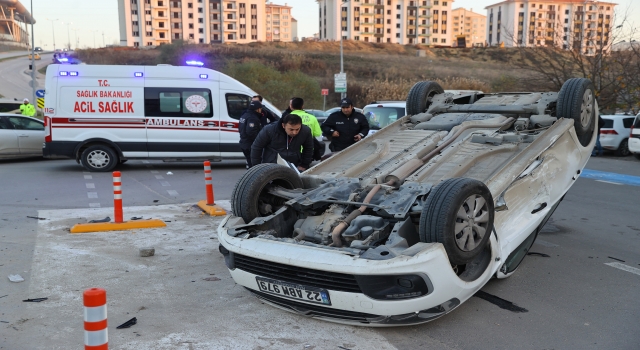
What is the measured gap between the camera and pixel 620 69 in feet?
70.8

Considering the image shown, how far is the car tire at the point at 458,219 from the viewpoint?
13.4 ft

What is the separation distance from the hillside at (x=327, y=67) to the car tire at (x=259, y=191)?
2528 cm

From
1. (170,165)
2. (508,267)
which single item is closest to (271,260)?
(508,267)

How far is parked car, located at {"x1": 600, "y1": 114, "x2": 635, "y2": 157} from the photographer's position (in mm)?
17469

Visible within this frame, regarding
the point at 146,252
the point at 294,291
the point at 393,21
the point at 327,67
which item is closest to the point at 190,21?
the point at 393,21

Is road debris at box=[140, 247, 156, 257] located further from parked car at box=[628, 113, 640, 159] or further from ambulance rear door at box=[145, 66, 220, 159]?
parked car at box=[628, 113, 640, 159]

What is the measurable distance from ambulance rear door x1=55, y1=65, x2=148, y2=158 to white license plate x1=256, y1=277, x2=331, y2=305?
9.70 m

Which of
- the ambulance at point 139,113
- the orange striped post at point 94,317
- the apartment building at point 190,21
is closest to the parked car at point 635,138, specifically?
the ambulance at point 139,113

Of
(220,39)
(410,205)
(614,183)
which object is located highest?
(220,39)

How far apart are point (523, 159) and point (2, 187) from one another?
32.1ft

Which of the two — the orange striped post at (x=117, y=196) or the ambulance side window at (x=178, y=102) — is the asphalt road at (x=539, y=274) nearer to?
the orange striped post at (x=117, y=196)

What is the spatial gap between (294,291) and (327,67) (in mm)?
60103

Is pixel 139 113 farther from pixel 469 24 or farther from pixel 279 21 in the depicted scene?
pixel 469 24

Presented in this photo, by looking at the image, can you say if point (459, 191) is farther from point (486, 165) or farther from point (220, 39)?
point (220, 39)
